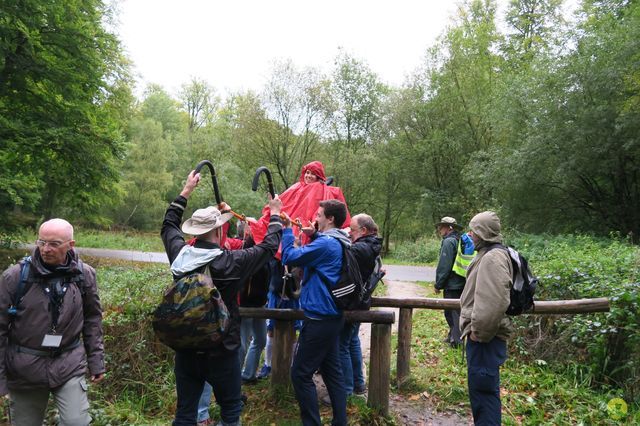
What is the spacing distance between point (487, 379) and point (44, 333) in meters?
3.37

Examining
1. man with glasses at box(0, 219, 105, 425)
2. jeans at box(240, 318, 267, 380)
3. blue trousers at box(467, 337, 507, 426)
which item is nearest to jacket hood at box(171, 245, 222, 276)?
man with glasses at box(0, 219, 105, 425)

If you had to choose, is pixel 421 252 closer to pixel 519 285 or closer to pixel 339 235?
pixel 519 285

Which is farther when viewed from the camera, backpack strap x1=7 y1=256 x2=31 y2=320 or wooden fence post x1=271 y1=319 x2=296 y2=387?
wooden fence post x1=271 y1=319 x2=296 y2=387

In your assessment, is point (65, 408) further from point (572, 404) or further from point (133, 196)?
point (133, 196)

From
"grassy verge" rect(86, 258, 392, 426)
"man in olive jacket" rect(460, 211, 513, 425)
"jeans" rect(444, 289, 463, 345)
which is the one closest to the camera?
"man in olive jacket" rect(460, 211, 513, 425)

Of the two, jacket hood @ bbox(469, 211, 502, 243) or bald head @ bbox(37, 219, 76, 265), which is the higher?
jacket hood @ bbox(469, 211, 502, 243)

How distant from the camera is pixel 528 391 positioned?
5211 mm

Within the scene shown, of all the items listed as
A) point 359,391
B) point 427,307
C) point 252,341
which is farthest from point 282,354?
point 427,307

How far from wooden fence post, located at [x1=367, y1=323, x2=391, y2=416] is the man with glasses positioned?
2617 mm

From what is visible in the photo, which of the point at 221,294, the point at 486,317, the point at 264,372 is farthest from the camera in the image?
the point at 264,372

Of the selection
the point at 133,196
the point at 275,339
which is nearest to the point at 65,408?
the point at 275,339

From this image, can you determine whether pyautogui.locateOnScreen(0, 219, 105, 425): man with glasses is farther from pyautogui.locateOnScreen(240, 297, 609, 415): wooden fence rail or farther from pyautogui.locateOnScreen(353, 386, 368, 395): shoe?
pyautogui.locateOnScreen(353, 386, 368, 395): shoe

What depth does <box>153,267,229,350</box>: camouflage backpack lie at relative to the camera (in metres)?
2.95

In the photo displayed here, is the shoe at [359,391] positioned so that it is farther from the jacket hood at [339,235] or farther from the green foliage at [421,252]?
the green foliage at [421,252]
